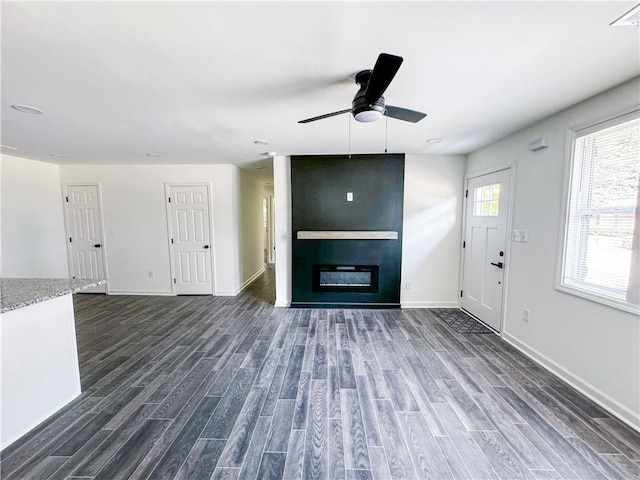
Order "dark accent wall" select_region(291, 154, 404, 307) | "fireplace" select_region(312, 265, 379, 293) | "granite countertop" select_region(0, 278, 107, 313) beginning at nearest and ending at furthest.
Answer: "granite countertop" select_region(0, 278, 107, 313) < "dark accent wall" select_region(291, 154, 404, 307) < "fireplace" select_region(312, 265, 379, 293)

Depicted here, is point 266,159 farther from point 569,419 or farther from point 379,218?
point 569,419

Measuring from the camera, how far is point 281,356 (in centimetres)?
261

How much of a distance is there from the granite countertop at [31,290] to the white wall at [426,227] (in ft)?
8.24

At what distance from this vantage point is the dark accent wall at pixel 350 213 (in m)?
3.86

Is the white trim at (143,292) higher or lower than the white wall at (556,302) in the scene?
lower

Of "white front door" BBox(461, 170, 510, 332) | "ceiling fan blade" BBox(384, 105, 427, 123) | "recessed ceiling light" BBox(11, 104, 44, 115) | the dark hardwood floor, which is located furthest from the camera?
"white front door" BBox(461, 170, 510, 332)

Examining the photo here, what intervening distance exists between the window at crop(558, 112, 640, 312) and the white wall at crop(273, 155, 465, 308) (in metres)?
1.74

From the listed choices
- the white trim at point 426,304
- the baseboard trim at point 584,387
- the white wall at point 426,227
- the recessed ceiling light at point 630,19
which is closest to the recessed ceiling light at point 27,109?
the white wall at point 426,227

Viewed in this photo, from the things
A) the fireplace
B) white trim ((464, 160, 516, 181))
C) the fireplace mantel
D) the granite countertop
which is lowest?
the fireplace

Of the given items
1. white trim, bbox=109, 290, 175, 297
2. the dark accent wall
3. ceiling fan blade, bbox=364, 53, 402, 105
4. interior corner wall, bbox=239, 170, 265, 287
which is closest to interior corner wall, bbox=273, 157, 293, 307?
the dark accent wall

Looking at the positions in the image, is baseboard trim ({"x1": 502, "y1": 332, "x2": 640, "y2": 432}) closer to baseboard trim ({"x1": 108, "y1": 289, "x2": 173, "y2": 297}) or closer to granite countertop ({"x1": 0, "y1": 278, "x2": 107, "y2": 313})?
granite countertop ({"x1": 0, "y1": 278, "x2": 107, "y2": 313})

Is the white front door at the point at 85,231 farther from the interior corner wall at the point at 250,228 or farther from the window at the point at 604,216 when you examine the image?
the window at the point at 604,216

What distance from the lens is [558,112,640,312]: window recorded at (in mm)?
1750

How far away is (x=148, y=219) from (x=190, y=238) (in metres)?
0.83
